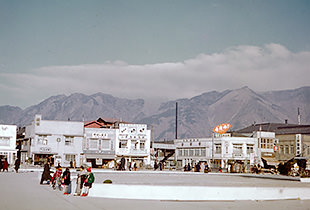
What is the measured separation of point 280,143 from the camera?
83.8m

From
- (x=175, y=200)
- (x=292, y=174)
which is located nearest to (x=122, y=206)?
(x=175, y=200)

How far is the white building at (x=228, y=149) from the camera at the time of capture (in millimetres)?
79125

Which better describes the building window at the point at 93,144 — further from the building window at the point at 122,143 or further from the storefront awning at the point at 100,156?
the building window at the point at 122,143

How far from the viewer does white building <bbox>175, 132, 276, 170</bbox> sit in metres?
79.1

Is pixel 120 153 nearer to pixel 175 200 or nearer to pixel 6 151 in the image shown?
pixel 6 151

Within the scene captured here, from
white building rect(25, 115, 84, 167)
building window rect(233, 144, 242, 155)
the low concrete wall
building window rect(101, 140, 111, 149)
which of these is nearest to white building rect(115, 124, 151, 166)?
building window rect(101, 140, 111, 149)

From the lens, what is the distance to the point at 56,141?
73.9 m

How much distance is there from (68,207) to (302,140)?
68067 mm

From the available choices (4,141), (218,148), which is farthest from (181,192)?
(218,148)

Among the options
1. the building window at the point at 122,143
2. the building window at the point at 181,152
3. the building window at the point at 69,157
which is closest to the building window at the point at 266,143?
the building window at the point at 181,152

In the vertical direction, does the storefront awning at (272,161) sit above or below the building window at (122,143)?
below

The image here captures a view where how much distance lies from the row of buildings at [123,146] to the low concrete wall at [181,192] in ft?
153

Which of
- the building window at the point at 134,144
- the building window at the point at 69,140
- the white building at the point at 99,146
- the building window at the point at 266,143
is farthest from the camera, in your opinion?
the building window at the point at 266,143

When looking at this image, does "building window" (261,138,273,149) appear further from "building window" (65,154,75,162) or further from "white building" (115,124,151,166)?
"building window" (65,154,75,162)
